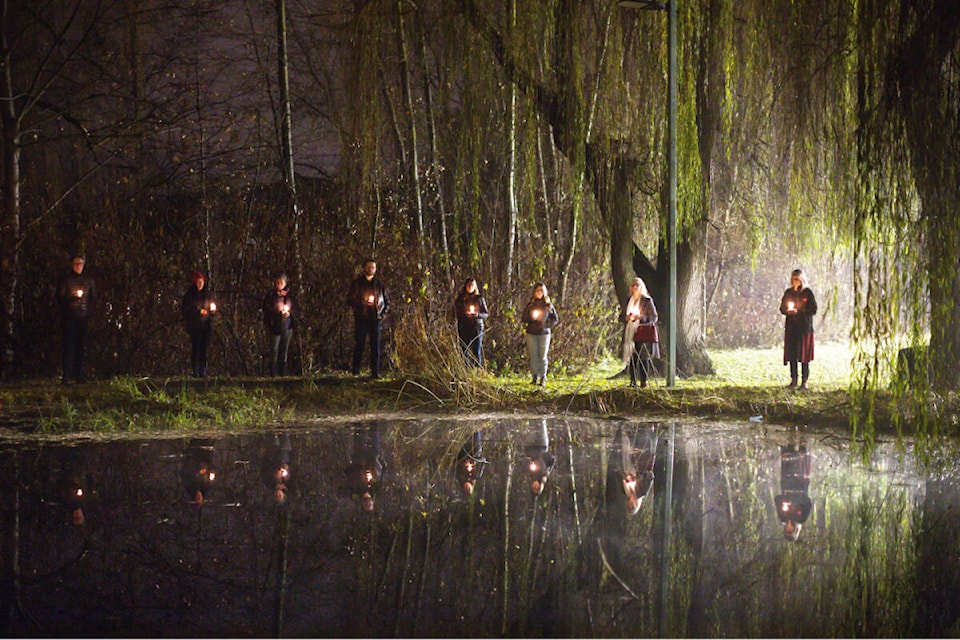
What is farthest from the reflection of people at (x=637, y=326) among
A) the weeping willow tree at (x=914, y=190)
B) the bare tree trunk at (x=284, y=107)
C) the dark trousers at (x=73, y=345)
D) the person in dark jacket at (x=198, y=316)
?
the dark trousers at (x=73, y=345)

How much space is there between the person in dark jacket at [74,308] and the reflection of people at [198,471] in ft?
19.7

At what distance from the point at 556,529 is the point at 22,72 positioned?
657 inches

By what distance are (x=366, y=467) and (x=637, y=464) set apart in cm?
237

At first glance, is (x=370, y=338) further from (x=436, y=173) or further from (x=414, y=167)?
(x=436, y=173)

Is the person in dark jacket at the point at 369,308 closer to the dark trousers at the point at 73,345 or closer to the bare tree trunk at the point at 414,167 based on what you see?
the bare tree trunk at the point at 414,167

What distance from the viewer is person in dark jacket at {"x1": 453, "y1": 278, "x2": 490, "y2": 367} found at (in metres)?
17.0

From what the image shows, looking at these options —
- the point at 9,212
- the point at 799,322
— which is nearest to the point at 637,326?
the point at 799,322

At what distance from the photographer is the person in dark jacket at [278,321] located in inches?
714

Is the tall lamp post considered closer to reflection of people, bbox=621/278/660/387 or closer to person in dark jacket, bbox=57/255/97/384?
reflection of people, bbox=621/278/660/387

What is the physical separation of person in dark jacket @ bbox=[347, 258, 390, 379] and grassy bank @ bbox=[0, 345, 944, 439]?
2.84 feet

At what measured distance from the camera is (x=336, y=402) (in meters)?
14.8

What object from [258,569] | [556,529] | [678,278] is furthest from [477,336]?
[258,569]

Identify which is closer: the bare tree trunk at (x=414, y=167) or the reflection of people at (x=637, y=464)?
the reflection of people at (x=637, y=464)

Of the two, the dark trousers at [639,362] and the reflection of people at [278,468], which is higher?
the dark trousers at [639,362]
